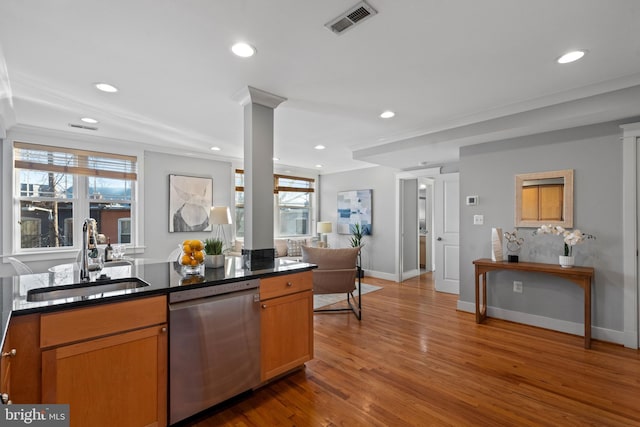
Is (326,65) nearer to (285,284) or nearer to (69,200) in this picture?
(285,284)

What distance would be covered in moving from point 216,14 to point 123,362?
6.65 feet

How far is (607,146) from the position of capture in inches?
123

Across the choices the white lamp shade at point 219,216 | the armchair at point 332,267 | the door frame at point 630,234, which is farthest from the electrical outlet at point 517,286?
the white lamp shade at point 219,216

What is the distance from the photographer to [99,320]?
1533mm

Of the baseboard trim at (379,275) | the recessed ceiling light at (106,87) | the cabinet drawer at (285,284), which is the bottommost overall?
the baseboard trim at (379,275)

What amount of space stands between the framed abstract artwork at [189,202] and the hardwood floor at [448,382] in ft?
10.3

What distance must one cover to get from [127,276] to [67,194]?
3257mm

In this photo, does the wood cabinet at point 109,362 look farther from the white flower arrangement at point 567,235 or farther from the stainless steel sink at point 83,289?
the white flower arrangement at point 567,235

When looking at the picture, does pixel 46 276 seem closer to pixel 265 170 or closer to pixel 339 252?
pixel 265 170

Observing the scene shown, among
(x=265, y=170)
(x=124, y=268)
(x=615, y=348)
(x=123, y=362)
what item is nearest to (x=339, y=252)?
(x=265, y=170)

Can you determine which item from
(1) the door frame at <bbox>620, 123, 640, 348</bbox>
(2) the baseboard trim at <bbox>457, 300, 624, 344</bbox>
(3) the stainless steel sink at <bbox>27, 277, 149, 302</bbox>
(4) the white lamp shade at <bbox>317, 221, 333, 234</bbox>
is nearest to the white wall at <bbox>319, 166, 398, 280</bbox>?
(4) the white lamp shade at <bbox>317, 221, 333, 234</bbox>

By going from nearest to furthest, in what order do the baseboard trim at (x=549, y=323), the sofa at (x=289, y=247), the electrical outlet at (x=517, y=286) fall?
the baseboard trim at (x=549, y=323) < the electrical outlet at (x=517, y=286) < the sofa at (x=289, y=247)

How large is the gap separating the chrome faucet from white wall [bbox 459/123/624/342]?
166 inches

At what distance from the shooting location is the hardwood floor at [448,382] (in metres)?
1.97
